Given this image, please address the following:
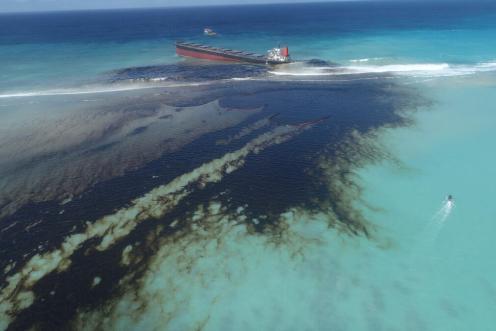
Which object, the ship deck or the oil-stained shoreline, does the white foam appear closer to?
the ship deck

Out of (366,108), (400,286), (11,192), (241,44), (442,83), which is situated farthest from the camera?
(241,44)

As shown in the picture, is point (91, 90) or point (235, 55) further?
point (235, 55)

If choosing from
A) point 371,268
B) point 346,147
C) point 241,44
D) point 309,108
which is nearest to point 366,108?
point 309,108

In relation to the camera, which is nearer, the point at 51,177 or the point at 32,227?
the point at 32,227

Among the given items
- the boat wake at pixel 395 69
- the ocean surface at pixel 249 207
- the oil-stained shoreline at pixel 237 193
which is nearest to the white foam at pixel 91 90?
the ocean surface at pixel 249 207

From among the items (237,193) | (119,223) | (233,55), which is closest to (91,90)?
(233,55)

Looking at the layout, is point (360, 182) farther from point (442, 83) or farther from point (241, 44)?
point (241, 44)

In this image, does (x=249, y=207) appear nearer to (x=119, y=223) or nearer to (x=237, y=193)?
(x=237, y=193)
